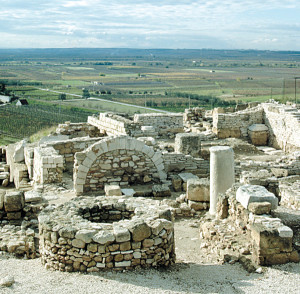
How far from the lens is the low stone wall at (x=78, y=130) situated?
65.9 ft

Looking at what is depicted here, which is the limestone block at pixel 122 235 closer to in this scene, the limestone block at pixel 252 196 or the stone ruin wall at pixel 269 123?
the limestone block at pixel 252 196

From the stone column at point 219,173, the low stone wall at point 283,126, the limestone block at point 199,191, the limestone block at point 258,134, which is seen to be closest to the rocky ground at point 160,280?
the stone column at point 219,173

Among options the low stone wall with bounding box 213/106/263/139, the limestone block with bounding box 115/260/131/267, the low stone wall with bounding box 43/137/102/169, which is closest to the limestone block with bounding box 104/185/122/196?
the low stone wall with bounding box 43/137/102/169

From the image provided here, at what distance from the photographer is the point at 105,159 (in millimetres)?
12844

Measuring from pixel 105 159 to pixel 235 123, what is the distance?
1010 centimetres

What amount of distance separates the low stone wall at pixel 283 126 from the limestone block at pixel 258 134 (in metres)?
0.26

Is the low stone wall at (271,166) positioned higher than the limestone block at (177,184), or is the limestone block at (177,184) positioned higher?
the low stone wall at (271,166)

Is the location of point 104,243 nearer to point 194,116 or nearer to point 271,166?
point 271,166

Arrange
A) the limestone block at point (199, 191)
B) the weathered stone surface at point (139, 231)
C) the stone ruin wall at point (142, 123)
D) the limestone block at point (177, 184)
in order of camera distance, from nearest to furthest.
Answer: the weathered stone surface at point (139, 231) → the limestone block at point (199, 191) → the limestone block at point (177, 184) → the stone ruin wall at point (142, 123)

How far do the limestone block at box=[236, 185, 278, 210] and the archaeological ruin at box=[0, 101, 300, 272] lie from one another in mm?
21

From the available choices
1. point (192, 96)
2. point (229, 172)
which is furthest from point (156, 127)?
point (192, 96)

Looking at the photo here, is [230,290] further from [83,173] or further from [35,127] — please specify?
[35,127]

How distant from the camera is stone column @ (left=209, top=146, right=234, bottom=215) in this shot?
36.1ft

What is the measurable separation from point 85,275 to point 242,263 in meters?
2.58
